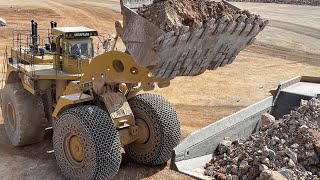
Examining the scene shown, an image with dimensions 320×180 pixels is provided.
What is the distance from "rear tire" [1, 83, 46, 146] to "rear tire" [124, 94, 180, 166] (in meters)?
1.94

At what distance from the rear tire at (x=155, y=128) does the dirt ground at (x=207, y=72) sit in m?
0.28

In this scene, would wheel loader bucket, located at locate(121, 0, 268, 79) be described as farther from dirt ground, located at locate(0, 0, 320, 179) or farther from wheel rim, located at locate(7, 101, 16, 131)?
wheel rim, located at locate(7, 101, 16, 131)

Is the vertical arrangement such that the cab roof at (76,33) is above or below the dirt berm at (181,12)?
below

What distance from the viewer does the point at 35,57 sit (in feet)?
30.8

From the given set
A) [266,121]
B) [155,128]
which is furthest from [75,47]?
[266,121]

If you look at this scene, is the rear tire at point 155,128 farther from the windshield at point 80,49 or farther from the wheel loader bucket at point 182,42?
the wheel loader bucket at point 182,42

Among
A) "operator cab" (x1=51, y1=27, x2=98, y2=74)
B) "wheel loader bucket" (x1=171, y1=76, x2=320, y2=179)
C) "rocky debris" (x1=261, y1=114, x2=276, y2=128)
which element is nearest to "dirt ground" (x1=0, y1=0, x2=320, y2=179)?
"wheel loader bucket" (x1=171, y1=76, x2=320, y2=179)

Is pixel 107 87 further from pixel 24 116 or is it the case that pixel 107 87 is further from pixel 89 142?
pixel 24 116

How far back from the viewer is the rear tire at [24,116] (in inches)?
351

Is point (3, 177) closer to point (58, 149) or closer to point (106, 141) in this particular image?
point (58, 149)

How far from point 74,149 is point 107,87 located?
43.8 inches

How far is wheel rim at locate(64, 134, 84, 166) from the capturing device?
733cm

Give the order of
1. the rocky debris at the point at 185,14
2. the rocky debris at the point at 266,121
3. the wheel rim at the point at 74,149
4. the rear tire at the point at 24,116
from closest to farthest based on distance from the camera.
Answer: the rocky debris at the point at 185,14 < the rocky debris at the point at 266,121 < the wheel rim at the point at 74,149 < the rear tire at the point at 24,116

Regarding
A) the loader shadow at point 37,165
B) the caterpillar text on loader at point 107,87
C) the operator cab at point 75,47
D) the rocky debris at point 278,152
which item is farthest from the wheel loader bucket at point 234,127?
the operator cab at point 75,47
